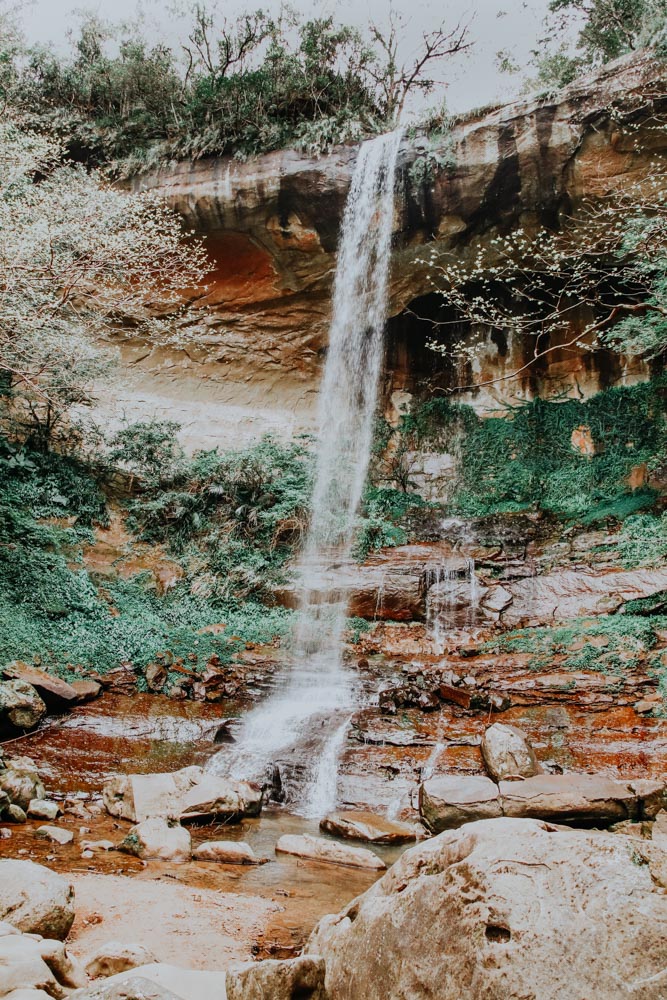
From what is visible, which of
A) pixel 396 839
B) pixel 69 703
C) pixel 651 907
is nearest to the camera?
pixel 651 907

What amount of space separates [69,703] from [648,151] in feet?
43.2

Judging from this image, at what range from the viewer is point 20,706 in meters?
6.58

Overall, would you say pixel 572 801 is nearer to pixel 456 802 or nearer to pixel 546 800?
pixel 546 800

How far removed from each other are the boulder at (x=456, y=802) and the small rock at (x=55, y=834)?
2846 millimetres

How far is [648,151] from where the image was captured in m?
10.7

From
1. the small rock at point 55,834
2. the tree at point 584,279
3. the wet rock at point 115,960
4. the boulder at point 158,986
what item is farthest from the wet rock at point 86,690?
the tree at point 584,279

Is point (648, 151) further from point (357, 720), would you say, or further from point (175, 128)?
point (357, 720)

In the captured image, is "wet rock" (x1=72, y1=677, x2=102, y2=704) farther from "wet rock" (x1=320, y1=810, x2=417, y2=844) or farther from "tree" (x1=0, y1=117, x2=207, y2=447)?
"tree" (x1=0, y1=117, x2=207, y2=447)

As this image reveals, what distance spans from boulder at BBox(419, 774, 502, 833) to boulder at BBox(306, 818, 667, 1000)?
291 centimetres

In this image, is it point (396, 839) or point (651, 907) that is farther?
point (396, 839)

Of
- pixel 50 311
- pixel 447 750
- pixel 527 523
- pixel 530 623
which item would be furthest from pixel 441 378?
pixel 447 750

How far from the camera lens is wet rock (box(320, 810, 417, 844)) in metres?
5.05

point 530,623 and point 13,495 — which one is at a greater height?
point 13,495

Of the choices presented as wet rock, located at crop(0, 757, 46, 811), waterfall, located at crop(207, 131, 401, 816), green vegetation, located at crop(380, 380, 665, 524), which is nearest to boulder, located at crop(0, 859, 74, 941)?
wet rock, located at crop(0, 757, 46, 811)
